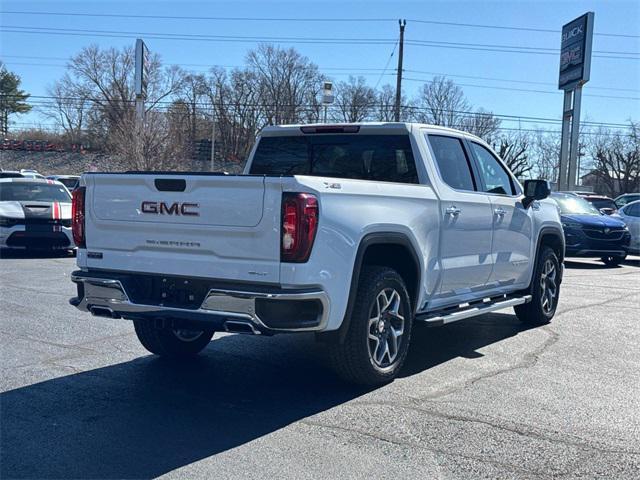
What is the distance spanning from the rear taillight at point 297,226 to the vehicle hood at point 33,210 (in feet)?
35.2

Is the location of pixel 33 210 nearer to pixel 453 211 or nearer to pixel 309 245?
pixel 453 211

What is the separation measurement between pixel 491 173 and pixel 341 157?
1755mm

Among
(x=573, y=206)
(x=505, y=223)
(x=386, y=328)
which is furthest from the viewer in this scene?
(x=573, y=206)

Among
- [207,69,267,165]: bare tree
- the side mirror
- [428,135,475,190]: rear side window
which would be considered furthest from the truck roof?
[207,69,267,165]: bare tree

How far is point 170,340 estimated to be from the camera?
6.15 m

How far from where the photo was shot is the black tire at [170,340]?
19.9 ft

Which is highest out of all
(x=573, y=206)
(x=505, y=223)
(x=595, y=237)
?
(x=505, y=223)

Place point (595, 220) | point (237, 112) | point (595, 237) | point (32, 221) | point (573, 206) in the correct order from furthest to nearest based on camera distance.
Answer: point (237, 112), point (573, 206), point (595, 220), point (595, 237), point (32, 221)

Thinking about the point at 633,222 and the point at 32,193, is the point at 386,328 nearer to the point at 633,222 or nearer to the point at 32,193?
the point at 32,193

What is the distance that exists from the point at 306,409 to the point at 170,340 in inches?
69.3

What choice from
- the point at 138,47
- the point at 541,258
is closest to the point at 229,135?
the point at 138,47

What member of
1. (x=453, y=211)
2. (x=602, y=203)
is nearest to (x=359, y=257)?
(x=453, y=211)

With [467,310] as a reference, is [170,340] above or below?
below

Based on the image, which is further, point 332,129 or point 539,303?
point 539,303
